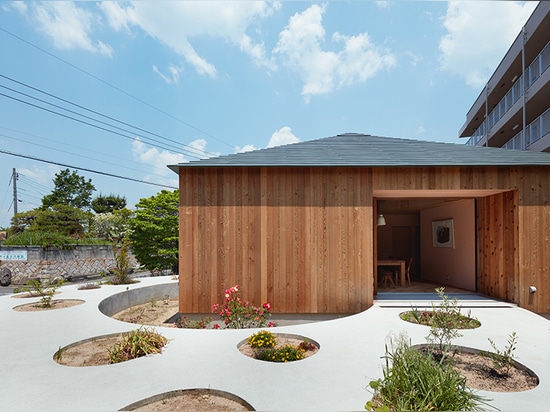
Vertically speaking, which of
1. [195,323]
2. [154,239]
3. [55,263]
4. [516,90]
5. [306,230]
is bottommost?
[55,263]

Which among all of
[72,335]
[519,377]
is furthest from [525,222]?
[72,335]

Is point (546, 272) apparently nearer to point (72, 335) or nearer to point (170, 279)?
point (72, 335)

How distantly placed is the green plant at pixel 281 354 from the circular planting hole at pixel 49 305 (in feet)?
17.2

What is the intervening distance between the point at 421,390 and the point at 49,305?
Result: 745 centimetres

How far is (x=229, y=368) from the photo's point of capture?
3.46m

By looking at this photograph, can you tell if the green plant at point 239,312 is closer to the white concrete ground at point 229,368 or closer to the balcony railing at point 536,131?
the white concrete ground at point 229,368

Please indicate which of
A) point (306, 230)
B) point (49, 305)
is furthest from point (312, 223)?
point (49, 305)

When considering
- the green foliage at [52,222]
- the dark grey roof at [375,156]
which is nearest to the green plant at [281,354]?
the dark grey roof at [375,156]

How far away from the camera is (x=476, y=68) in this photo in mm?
3484

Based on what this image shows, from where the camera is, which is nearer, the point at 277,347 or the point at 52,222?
the point at 277,347

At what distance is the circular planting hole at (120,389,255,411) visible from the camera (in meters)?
2.73

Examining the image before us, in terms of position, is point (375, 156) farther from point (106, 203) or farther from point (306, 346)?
point (106, 203)

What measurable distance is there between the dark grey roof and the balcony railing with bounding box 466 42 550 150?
38.4ft

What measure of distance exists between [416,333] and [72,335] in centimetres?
526
